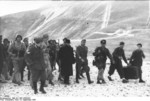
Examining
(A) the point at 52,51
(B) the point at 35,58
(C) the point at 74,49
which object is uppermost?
(C) the point at 74,49

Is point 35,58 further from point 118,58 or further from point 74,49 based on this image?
point 74,49

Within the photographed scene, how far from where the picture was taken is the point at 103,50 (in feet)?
35.9

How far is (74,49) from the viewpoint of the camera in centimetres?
2556

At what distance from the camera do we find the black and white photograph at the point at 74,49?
8945 mm

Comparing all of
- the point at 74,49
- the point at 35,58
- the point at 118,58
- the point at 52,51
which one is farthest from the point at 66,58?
the point at 74,49

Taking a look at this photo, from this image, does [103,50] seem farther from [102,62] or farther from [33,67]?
[33,67]

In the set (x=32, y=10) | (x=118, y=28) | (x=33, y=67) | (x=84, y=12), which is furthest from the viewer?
(x=32, y=10)

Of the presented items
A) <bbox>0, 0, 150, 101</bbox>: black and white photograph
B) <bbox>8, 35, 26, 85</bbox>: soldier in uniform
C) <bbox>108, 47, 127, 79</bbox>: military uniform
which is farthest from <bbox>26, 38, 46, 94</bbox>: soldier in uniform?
<bbox>108, 47, 127, 79</bbox>: military uniform

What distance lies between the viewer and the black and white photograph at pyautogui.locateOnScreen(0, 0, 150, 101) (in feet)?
29.3

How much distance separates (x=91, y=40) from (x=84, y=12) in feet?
30.1

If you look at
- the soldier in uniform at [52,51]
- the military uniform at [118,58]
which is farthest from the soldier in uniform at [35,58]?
the military uniform at [118,58]

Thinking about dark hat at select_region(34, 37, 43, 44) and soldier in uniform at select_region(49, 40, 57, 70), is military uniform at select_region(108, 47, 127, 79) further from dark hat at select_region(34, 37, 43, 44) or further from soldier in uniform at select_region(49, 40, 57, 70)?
dark hat at select_region(34, 37, 43, 44)

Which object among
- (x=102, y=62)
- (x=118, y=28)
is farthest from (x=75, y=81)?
(x=118, y=28)

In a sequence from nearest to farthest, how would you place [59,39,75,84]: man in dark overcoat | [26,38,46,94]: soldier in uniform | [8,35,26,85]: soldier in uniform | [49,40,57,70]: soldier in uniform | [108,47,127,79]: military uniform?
[26,38,46,94]: soldier in uniform, [8,35,26,85]: soldier in uniform, [59,39,75,84]: man in dark overcoat, [108,47,127,79]: military uniform, [49,40,57,70]: soldier in uniform
